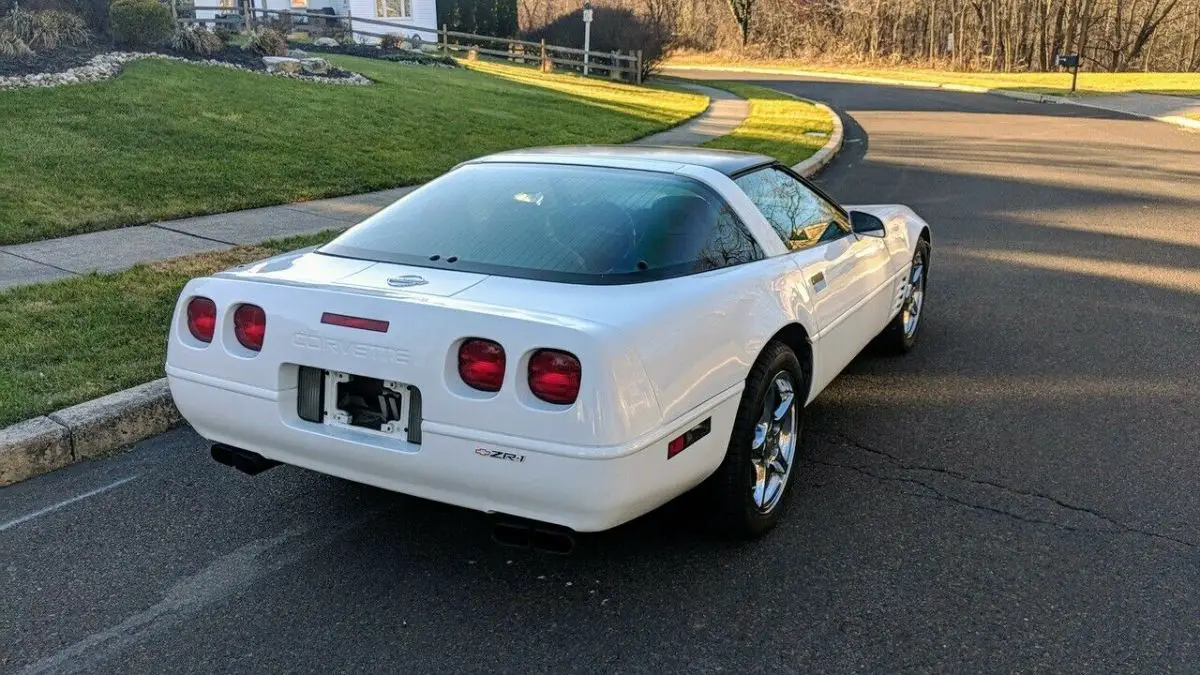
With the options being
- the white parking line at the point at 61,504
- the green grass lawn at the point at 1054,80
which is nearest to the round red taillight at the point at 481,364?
the white parking line at the point at 61,504

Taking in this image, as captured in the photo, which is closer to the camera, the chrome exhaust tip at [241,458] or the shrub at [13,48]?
the chrome exhaust tip at [241,458]

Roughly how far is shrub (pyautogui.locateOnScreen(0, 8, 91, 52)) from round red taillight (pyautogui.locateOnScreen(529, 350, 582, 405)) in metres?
14.8

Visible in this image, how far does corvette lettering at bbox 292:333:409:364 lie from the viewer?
3113 millimetres

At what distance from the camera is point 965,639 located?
10.2ft

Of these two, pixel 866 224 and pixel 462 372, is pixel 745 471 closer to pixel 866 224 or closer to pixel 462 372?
pixel 462 372

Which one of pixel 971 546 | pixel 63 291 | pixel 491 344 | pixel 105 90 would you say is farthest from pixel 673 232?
pixel 105 90

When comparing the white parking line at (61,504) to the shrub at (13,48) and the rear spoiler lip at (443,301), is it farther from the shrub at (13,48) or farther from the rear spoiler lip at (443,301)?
the shrub at (13,48)

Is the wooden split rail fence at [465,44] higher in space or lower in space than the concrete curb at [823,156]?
higher

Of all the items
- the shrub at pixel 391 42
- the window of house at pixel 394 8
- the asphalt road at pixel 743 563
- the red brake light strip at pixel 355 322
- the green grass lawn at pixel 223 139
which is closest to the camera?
the asphalt road at pixel 743 563

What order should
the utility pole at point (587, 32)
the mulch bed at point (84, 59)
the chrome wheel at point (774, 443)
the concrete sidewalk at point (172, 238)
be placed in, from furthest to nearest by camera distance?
the utility pole at point (587, 32), the mulch bed at point (84, 59), the concrete sidewalk at point (172, 238), the chrome wheel at point (774, 443)

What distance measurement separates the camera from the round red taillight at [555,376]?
2941mm

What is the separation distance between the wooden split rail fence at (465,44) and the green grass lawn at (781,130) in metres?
6.16

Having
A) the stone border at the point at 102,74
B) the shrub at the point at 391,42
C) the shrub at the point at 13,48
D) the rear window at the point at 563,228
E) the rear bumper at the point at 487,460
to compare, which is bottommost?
the rear bumper at the point at 487,460

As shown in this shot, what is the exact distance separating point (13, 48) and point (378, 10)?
2430cm
